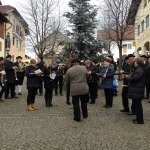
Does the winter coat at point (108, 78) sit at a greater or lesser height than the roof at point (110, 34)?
lesser

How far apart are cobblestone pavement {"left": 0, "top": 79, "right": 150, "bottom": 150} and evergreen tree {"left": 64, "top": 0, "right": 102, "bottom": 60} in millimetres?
6209

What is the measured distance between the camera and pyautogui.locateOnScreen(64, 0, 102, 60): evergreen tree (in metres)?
13.3

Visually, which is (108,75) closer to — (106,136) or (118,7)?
(106,136)

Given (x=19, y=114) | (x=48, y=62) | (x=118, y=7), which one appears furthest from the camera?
(x=118, y=7)

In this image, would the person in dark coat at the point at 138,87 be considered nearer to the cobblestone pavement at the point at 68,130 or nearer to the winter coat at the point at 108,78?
the cobblestone pavement at the point at 68,130

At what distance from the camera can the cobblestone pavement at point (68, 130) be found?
448 cm

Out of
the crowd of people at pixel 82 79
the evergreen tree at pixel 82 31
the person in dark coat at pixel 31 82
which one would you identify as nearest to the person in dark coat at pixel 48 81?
the crowd of people at pixel 82 79

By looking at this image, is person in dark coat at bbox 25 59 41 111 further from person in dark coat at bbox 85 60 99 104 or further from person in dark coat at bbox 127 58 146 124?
person in dark coat at bbox 127 58 146 124

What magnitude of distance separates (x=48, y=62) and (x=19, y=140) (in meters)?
4.19

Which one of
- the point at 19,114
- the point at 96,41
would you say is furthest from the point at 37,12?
the point at 19,114

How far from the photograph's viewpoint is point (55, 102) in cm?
917

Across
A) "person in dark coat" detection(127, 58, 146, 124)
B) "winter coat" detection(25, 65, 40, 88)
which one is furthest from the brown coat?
"winter coat" detection(25, 65, 40, 88)

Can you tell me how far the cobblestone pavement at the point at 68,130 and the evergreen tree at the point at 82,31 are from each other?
6209 millimetres

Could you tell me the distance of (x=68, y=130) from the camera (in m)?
5.46
